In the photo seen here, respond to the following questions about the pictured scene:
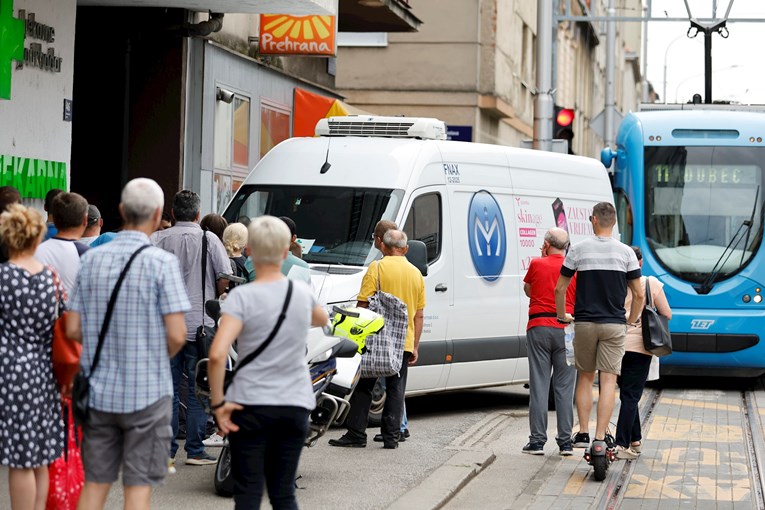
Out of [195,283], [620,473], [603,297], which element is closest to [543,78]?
[603,297]

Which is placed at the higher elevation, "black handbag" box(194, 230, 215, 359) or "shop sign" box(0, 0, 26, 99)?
"shop sign" box(0, 0, 26, 99)

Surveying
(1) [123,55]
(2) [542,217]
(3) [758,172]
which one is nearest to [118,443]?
(2) [542,217]

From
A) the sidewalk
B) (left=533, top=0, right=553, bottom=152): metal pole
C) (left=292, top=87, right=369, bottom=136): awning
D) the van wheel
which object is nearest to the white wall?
the van wheel

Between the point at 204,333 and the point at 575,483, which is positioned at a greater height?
the point at 204,333

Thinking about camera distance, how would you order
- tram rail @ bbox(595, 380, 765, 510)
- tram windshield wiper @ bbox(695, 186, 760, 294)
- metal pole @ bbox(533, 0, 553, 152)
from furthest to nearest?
1. metal pole @ bbox(533, 0, 553, 152)
2. tram windshield wiper @ bbox(695, 186, 760, 294)
3. tram rail @ bbox(595, 380, 765, 510)

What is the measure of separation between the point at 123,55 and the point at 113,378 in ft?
36.7

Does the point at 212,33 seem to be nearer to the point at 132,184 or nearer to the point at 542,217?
the point at 542,217

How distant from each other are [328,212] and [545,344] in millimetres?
2376

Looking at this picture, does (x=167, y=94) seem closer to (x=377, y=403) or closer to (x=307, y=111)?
(x=307, y=111)

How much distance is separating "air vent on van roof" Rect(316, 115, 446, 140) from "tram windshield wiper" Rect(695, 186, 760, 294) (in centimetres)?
489

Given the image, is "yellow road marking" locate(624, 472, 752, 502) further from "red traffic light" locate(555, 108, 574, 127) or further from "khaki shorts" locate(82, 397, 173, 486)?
"red traffic light" locate(555, 108, 574, 127)

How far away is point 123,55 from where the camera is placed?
16.7 m

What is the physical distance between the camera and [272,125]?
19609 millimetres

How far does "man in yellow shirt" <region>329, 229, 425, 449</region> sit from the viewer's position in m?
10.7
